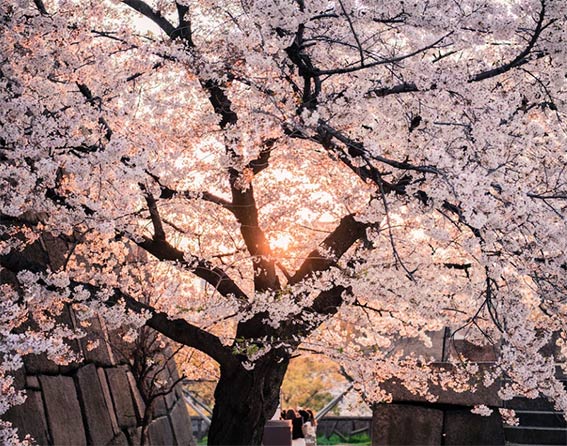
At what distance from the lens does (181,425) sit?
1524 cm

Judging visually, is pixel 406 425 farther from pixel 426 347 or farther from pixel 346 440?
pixel 346 440

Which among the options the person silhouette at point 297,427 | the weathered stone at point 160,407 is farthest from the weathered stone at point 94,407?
the person silhouette at point 297,427

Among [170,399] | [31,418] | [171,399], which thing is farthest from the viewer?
[171,399]

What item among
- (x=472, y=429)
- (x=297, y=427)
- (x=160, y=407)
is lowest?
(x=472, y=429)

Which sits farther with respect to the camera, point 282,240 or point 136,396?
point 136,396

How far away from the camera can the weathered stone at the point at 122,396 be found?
1104 centimetres

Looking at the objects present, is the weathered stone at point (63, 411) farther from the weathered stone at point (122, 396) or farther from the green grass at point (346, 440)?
the green grass at point (346, 440)

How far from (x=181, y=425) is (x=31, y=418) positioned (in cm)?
726

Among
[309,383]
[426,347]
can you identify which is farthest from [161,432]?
[309,383]

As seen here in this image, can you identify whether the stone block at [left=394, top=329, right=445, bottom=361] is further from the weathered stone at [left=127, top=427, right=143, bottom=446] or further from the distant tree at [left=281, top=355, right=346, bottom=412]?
the distant tree at [left=281, top=355, right=346, bottom=412]

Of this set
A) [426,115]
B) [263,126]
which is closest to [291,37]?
[263,126]

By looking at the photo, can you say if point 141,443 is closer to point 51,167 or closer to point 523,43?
point 51,167

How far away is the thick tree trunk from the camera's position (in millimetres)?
9094

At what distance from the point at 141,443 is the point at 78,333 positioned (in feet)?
8.30
